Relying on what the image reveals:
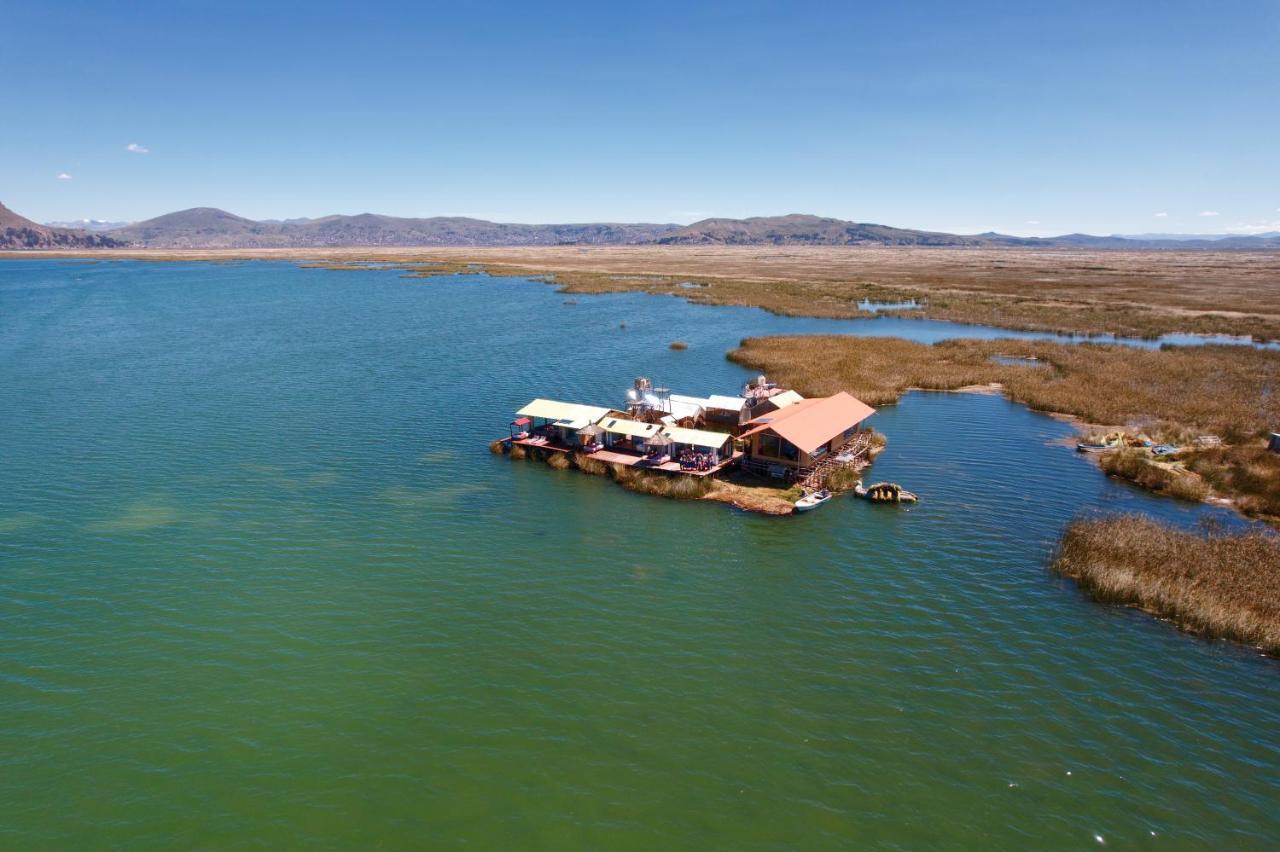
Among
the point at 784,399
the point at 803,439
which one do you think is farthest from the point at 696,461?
the point at 784,399

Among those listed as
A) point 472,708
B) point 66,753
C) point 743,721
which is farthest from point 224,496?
point 743,721

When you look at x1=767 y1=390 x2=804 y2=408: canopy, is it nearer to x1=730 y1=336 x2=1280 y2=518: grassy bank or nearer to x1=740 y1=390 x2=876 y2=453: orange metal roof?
x1=740 y1=390 x2=876 y2=453: orange metal roof

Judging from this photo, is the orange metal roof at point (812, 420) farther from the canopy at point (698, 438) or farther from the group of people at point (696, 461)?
the group of people at point (696, 461)

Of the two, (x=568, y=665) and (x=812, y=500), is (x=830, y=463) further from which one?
(x=568, y=665)

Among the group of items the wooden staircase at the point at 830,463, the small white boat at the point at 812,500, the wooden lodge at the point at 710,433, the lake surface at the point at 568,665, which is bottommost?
the lake surface at the point at 568,665

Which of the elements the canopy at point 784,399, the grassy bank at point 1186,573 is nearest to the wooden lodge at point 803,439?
the canopy at point 784,399

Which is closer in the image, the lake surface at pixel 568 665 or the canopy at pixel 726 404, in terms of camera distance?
the lake surface at pixel 568 665
